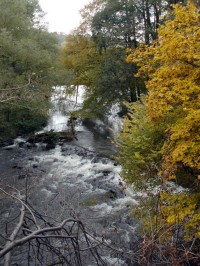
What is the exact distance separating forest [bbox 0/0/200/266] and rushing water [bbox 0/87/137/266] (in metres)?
1.02

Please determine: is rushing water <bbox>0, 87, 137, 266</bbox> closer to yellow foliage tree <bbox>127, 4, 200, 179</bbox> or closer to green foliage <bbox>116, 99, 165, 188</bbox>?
green foliage <bbox>116, 99, 165, 188</bbox>

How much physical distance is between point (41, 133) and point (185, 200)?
18110 millimetres

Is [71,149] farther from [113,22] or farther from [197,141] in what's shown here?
[197,141]

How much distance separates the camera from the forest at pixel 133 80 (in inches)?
289

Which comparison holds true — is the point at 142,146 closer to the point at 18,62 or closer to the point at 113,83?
the point at 113,83

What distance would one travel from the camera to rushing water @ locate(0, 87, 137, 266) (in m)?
10.7

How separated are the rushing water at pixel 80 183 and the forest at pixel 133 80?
→ 3.33 ft

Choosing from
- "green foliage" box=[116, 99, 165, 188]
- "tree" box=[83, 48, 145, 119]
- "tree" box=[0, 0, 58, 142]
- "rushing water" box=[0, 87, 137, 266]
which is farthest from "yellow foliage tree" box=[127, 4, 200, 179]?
"tree" box=[83, 48, 145, 119]

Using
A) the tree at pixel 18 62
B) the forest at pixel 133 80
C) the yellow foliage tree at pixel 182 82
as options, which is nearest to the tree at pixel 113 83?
the forest at pixel 133 80

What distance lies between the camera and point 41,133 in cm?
2414

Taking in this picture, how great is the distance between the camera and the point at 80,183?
15.0 metres

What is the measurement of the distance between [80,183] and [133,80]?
37.5 ft

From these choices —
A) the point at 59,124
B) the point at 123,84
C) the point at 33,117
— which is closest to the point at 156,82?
the point at 123,84

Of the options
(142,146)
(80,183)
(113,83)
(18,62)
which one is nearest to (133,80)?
(113,83)
